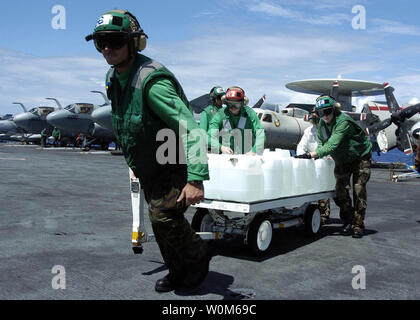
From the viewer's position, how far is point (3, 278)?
12.3ft

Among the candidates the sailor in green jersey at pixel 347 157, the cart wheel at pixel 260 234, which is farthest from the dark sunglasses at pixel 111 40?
the sailor in green jersey at pixel 347 157

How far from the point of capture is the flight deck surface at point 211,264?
355cm

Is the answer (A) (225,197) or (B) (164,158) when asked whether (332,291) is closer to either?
(A) (225,197)

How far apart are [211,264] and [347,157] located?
3021 millimetres

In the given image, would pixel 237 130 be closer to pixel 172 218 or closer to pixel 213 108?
pixel 213 108

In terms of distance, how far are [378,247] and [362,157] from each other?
1.56 metres

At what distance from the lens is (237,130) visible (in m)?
5.76

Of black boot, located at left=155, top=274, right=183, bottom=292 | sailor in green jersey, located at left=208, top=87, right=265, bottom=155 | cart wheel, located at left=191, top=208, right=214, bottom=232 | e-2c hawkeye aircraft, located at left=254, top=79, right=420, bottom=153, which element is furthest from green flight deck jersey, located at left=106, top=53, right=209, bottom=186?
e-2c hawkeye aircraft, located at left=254, top=79, right=420, bottom=153

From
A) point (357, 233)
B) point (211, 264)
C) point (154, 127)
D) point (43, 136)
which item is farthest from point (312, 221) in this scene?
point (43, 136)

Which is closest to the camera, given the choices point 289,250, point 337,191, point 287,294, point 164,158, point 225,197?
point 164,158

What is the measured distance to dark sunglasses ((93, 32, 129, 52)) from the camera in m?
3.00

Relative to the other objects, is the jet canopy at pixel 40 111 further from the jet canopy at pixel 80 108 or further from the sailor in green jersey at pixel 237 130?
the sailor in green jersey at pixel 237 130
